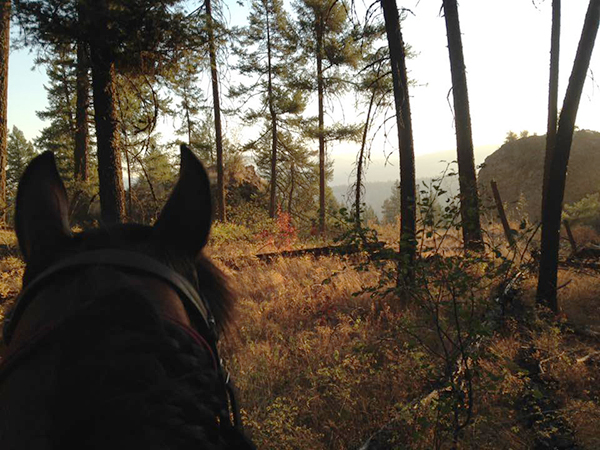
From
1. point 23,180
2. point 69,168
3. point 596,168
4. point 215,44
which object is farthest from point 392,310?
point 69,168

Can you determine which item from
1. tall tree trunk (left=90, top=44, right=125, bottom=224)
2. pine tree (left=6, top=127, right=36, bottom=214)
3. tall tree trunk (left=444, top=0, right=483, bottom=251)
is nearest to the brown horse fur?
tall tree trunk (left=90, top=44, right=125, bottom=224)

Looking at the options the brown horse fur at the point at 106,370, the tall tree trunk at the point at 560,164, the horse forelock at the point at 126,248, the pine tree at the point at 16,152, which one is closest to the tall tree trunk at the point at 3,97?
the horse forelock at the point at 126,248

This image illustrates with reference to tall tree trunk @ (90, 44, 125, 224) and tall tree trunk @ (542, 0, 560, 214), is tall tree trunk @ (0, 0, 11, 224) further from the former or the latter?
tall tree trunk @ (542, 0, 560, 214)

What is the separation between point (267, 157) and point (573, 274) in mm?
20182

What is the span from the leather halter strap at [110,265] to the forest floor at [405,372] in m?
0.44

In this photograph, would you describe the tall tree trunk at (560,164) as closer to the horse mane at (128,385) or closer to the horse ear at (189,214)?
the horse ear at (189,214)

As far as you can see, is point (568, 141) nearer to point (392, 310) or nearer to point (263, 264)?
point (392, 310)

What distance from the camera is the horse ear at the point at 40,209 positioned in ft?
3.73

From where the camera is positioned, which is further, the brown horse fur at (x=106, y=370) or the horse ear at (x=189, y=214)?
the horse ear at (x=189, y=214)

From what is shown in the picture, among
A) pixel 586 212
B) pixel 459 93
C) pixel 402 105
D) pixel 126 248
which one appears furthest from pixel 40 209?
pixel 586 212

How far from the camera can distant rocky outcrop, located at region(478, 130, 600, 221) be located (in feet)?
72.3

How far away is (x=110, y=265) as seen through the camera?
3.10 feet

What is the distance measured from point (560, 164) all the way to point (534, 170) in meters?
23.8

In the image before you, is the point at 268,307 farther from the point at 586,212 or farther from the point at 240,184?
the point at 240,184
